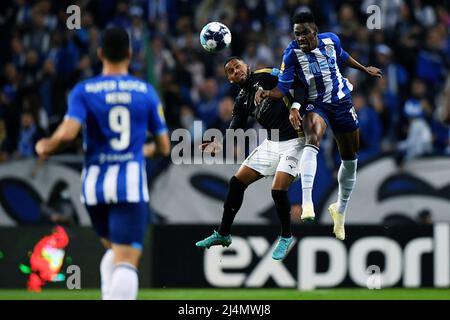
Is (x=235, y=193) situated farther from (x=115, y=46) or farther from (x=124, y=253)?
(x=115, y=46)

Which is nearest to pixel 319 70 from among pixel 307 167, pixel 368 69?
pixel 368 69

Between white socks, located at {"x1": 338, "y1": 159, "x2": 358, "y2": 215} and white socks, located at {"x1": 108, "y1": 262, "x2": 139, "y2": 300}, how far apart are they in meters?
3.24

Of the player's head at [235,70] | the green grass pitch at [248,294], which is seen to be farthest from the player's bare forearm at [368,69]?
the green grass pitch at [248,294]

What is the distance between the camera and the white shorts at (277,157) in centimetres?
1100

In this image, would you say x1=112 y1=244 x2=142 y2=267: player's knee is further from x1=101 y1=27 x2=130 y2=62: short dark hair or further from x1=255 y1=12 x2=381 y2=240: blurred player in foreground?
x1=255 y1=12 x2=381 y2=240: blurred player in foreground

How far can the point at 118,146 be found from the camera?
866cm

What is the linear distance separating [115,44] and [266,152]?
3.02 m

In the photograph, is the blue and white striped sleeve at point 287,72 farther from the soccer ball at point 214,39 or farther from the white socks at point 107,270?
the white socks at point 107,270

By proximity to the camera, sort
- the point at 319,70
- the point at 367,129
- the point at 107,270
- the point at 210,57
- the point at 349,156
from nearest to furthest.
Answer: the point at 107,270 < the point at 319,70 < the point at 349,156 < the point at 367,129 < the point at 210,57

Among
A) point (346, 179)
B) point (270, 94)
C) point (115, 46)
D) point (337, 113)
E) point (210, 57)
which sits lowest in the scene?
point (346, 179)

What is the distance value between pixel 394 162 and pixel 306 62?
6.94 m

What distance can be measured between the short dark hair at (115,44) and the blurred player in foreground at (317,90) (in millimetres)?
1913

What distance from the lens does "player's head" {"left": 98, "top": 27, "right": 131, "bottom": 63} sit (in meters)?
8.48
